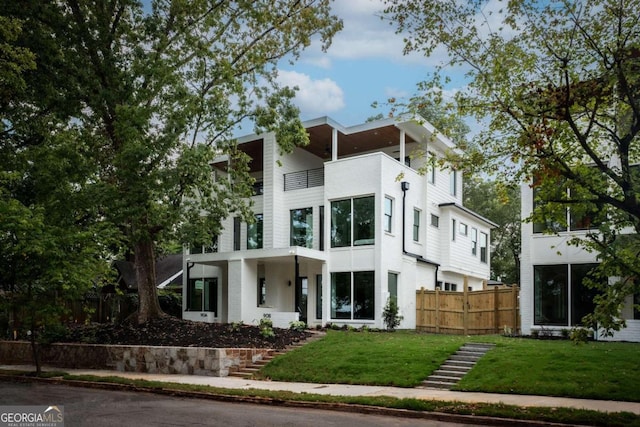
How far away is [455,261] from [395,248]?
19.1 feet

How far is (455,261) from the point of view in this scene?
29719 millimetres

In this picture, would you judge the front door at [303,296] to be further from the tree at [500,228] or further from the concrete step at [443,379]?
the tree at [500,228]

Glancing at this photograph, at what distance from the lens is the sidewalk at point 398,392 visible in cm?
1073

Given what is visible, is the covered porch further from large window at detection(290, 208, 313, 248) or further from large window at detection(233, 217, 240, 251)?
large window at detection(233, 217, 240, 251)

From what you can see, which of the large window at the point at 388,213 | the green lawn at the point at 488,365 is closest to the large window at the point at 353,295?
the large window at the point at 388,213

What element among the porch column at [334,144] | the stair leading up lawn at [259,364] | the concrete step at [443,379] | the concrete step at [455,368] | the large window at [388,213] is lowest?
the stair leading up lawn at [259,364]

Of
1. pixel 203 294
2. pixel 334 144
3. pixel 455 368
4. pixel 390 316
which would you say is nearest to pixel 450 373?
pixel 455 368

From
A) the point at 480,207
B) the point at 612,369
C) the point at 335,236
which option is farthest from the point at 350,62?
the point at 480,207

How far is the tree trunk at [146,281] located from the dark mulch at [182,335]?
0.56 m

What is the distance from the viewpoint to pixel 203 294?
29.7 metres

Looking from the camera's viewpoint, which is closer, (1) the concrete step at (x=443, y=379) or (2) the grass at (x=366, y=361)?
(1) the concrete step at (x=443, y=379)

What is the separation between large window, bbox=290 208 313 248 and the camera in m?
26.6

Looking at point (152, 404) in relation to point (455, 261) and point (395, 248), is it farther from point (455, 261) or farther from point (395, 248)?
point (455, 261)

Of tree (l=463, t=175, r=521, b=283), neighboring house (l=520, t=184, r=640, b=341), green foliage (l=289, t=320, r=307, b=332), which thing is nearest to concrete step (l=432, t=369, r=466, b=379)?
neighboring house (l=520, t=184, r=640, b=341)
